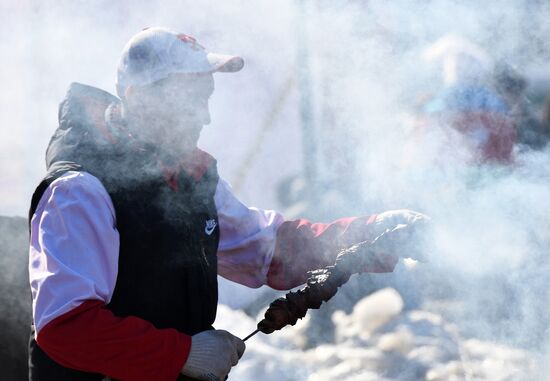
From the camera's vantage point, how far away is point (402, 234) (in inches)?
114

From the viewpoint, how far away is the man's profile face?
104 inches

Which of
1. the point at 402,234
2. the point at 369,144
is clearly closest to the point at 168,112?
the point at 402,234

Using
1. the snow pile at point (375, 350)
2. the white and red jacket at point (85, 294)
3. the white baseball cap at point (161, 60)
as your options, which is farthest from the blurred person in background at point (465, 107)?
the white and red jacket at point (85, 294)

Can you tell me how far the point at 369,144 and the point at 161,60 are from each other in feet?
8.80

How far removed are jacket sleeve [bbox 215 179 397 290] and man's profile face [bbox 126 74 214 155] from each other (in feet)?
1.49

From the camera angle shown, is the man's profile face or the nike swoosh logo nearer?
the man's profile face

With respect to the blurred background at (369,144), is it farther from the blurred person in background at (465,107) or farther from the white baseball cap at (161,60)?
the white baseball cap at (161,60)

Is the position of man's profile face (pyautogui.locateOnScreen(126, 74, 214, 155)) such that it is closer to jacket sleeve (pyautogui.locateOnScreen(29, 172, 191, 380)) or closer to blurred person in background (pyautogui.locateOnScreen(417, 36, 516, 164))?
jacket sleeve (pyautogui.locateOnScreen(29, 172, 191, 380))

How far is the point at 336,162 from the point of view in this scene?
5.75 meters

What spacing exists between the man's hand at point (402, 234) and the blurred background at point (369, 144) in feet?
0.79

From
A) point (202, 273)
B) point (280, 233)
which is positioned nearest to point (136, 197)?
point (202, 273)

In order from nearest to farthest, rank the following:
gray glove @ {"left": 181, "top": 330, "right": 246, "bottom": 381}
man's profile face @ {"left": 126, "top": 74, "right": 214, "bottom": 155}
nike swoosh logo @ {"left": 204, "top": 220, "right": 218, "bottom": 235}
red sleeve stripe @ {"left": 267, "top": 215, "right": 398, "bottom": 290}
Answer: gray glove @ {"left": 181, "top": 330, "right": 246, "bottom": 381} < man's profile face @ {"left": 126, "top": 74, "right": 214, "bottom": 155} < nike swoosh logo @ {"left": 204, "top": 220, "right": 218, "bottom": 235} < red sleeve stripe @ {"left": 267, "top": 215, "right": 398, "bottom": 290}

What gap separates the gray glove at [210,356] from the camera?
241cm

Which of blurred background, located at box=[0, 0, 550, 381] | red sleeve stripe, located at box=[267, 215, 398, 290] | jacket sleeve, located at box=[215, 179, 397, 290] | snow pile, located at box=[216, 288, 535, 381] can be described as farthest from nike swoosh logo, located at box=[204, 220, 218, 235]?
snow pile, located at box=[216, 288, 535, 381]
